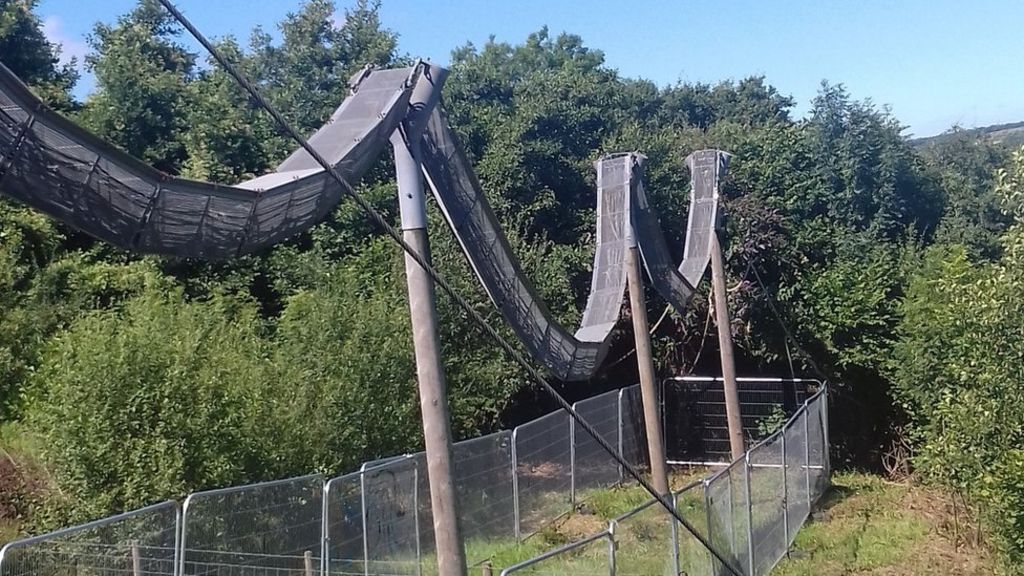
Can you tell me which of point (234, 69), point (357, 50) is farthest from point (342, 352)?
point (357, 50)

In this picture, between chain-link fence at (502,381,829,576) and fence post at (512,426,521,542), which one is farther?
fence post at (512,426,521,542)

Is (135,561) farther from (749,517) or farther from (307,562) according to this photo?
(749,517)

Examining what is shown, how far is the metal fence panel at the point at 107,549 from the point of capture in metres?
5.27

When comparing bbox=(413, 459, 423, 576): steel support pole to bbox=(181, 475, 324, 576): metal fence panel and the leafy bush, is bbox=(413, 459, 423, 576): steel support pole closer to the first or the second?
bbox=(181, 475, 324, 576): metal fence panel

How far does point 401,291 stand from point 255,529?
632cm

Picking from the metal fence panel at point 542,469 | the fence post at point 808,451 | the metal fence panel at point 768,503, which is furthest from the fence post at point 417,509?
the fence post at point 808,451

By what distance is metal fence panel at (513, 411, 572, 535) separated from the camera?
11516mm

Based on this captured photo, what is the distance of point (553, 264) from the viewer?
16.6 metres

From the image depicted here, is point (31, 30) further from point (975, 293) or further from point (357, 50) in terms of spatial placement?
point (975, 293)

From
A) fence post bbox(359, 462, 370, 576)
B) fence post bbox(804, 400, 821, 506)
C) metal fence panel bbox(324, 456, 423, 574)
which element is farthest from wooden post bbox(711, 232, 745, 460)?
fence post bbox(359, 462, 370, 576)

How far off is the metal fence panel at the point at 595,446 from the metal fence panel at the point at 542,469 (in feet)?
0.72

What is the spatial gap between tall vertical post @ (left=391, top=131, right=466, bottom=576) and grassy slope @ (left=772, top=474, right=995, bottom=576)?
5.37 m

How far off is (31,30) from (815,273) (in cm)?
1364

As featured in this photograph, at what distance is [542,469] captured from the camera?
12094mm
